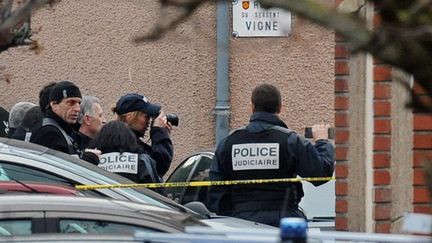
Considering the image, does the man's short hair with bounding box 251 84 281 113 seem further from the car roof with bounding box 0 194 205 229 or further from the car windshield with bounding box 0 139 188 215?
the car roof with bounding box 0 194 205 229

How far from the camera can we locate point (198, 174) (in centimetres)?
944

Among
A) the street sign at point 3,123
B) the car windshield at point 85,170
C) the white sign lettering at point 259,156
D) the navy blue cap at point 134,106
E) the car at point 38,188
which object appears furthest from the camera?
the street sign at point 3,123

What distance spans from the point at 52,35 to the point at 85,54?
430mm

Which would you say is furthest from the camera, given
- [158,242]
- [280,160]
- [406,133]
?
[280,160]

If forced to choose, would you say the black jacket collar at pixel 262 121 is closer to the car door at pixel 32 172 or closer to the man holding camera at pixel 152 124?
the man holding camera at pixel 152 124

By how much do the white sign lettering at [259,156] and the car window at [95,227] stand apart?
2.71 m

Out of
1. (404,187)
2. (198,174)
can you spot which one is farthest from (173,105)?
(404,187)

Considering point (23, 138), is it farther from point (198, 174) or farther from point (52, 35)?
point (52, 35)

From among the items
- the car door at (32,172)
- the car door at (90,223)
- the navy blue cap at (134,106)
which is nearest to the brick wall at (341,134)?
the car door at (32,172)

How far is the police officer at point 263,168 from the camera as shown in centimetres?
732

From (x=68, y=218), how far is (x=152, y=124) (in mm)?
4168

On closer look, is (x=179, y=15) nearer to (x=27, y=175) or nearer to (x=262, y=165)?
(x=27, y=175)

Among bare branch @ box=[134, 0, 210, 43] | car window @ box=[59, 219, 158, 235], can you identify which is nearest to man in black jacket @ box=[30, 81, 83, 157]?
car window @ box=[59, 219, 158, 235]

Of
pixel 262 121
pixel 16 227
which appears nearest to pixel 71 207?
pixel 16 227
